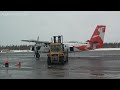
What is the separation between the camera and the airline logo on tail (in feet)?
143

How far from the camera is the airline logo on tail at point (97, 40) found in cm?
4362

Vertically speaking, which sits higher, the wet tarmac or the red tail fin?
the red tail fin

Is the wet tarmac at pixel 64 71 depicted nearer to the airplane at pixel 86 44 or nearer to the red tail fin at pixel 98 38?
the airplane at pixel 86 44

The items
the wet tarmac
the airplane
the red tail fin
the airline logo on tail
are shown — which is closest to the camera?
the wet tarmac

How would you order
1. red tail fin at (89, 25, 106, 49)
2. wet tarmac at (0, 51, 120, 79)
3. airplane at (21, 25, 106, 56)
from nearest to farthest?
wet tarmac at (0, 51, 120, 79), airplane at (21, 25, 106, 56), red tail fin at (89, 25, 106, 49)

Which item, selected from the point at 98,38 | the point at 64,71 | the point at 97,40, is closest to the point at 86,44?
the point at 97,40

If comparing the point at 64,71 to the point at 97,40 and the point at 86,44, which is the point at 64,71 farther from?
the point at 97,40

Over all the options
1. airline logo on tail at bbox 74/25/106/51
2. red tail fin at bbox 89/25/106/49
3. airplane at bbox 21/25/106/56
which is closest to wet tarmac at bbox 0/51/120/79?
airplane at bbox 21/25/106/56

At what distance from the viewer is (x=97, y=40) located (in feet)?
147

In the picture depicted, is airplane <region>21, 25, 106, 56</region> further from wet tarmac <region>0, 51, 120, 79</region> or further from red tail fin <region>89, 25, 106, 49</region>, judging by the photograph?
wet tarmac <region>0, 51, 120, 79</region>
